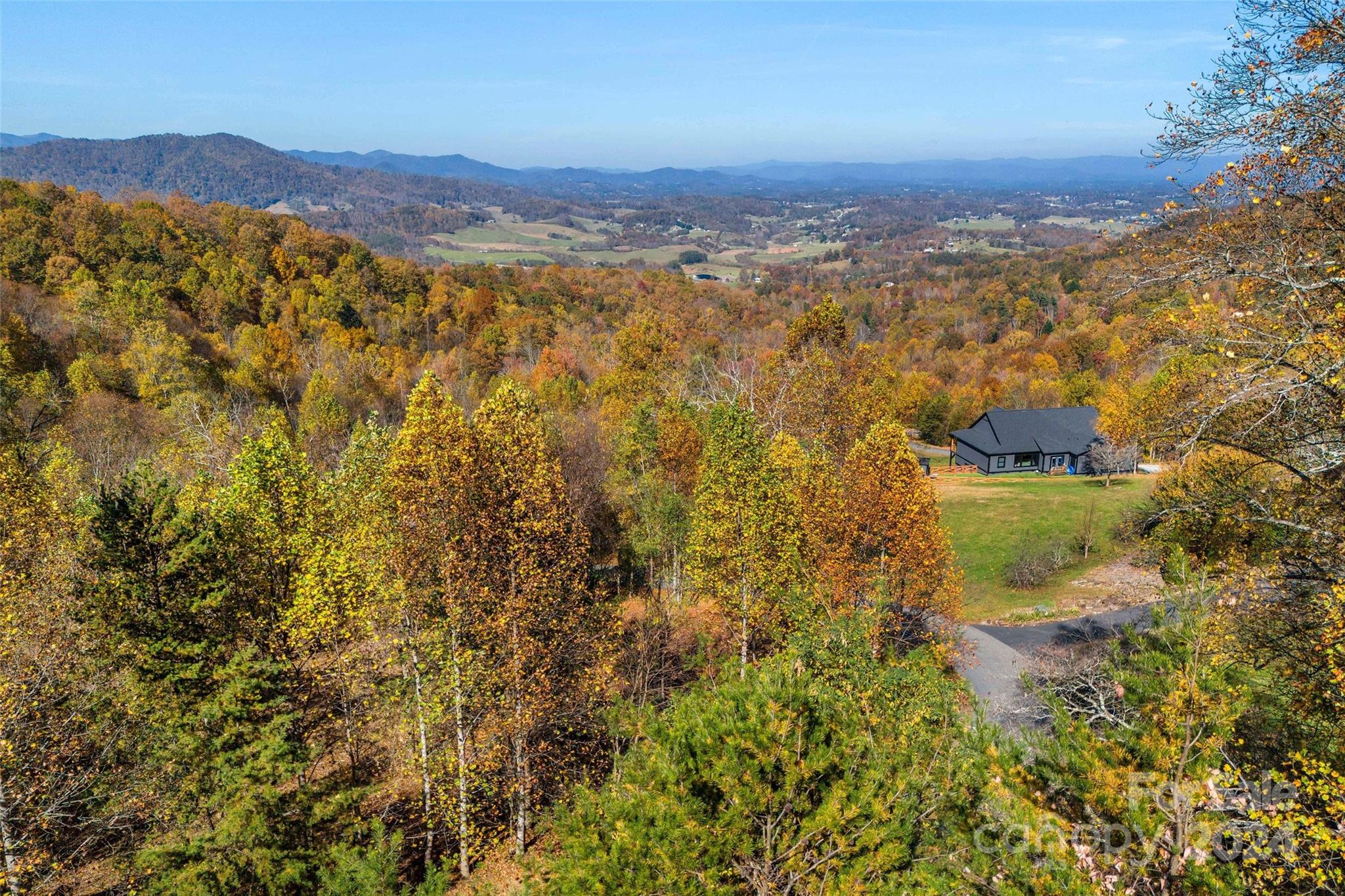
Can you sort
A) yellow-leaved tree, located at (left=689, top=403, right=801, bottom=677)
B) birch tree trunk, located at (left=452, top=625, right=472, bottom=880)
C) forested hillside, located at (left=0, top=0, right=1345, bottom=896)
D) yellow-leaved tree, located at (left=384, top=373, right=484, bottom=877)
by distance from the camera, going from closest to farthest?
1. forested hillside, located at (left=0, top=0, right=1345, bottom=896)
2. yellow-leaved tree, located at (left=384, top=373, right=484, bottom=877)
3. birch tree trunk, located at (left=452, top=625, right=472, bottom=880)
4. yellow-leaved tree, located at (left=689, top=403, right=801, bottom=677)

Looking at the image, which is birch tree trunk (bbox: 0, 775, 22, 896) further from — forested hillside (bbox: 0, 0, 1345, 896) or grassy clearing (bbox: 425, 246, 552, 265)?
grassy clearing (bbox: 425, 246, 552, 265)

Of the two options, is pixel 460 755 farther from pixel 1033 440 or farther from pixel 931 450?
pixel 931 450

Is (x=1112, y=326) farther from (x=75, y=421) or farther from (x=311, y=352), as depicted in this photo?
(x=75, y=421)

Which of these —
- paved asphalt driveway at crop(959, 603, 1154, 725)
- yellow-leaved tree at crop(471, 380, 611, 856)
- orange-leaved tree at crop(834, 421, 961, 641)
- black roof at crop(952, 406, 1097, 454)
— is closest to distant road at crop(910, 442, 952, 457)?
black roof at crop(952, 406, 1097, 454)

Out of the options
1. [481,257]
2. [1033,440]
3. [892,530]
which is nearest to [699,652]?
[892,530]

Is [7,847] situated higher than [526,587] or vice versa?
[526,587]

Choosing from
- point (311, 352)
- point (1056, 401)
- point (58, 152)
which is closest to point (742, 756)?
point (311, 352)
